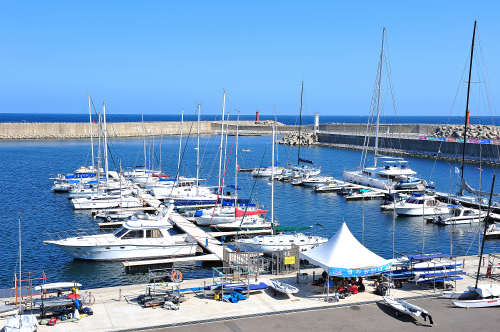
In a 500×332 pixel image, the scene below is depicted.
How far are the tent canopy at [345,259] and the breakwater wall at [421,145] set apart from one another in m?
54.8

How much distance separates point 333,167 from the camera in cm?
7712

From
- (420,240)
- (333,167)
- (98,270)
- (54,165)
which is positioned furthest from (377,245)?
(54,165)

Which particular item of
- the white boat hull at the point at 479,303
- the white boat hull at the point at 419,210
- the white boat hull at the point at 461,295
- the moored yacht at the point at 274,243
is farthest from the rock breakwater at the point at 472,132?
the white boat hull at the point at 479,303

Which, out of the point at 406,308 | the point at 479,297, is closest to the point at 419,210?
the point at 479,297

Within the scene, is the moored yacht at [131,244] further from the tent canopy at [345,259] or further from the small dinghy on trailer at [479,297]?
the small dinghy on trailer at [479,297]

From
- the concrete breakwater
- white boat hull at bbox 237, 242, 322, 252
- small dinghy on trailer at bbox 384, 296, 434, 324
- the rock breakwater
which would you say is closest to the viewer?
small dinghy on trailer at bbox 384, 296, 434, 324

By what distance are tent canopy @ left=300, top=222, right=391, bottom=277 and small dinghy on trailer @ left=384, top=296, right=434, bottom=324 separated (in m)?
1.45

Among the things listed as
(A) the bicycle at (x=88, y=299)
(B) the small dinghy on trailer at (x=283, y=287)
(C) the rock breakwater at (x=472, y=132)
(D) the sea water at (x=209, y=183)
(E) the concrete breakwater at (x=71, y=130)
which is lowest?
(D) the sea water at (x=209, y=183)

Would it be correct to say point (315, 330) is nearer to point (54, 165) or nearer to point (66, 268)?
point (66, 268)

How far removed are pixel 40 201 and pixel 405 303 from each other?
124ft

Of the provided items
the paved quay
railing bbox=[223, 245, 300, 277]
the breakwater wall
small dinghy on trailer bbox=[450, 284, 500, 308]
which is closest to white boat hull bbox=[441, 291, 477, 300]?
small dinghy on trailer bbox=[450, 284, 500, 308]

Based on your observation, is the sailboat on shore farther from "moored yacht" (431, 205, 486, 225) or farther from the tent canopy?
the tent canopy

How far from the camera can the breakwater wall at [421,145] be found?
81.1m

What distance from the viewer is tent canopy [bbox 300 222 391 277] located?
726 inches
